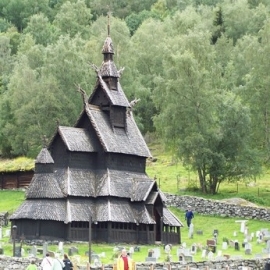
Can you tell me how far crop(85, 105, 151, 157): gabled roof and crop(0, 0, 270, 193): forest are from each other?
3.66m

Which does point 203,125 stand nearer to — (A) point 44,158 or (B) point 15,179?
(B) point 15,179

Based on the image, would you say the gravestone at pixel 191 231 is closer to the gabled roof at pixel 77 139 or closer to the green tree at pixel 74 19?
the gabled roof at pixel 77 139

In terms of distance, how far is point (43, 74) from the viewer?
96375mm

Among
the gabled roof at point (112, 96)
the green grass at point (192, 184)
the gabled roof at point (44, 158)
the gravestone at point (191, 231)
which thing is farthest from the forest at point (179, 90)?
the gravestone at point (191, 231)

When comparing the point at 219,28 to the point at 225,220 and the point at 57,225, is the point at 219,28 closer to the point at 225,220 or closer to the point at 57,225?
the point at 225,220

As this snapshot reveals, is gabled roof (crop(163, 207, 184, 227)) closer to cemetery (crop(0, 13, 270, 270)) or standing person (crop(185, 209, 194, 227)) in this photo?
cemetery (crop(0, 13, 270, 270))

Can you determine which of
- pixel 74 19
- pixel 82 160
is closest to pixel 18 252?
pixel 82 160

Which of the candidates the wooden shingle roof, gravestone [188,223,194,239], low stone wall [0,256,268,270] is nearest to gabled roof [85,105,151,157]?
the wooden shingle roof

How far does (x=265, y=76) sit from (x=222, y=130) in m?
6.92

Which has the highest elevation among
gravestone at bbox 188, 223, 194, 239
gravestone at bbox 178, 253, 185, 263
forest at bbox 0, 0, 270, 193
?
forest at bbox 0, 0, 270, 193

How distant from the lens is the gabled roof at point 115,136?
64.9 m

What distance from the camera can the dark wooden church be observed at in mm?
61156

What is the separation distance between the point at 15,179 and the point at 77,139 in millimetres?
Result: 20253

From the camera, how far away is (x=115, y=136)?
66.5 metres
